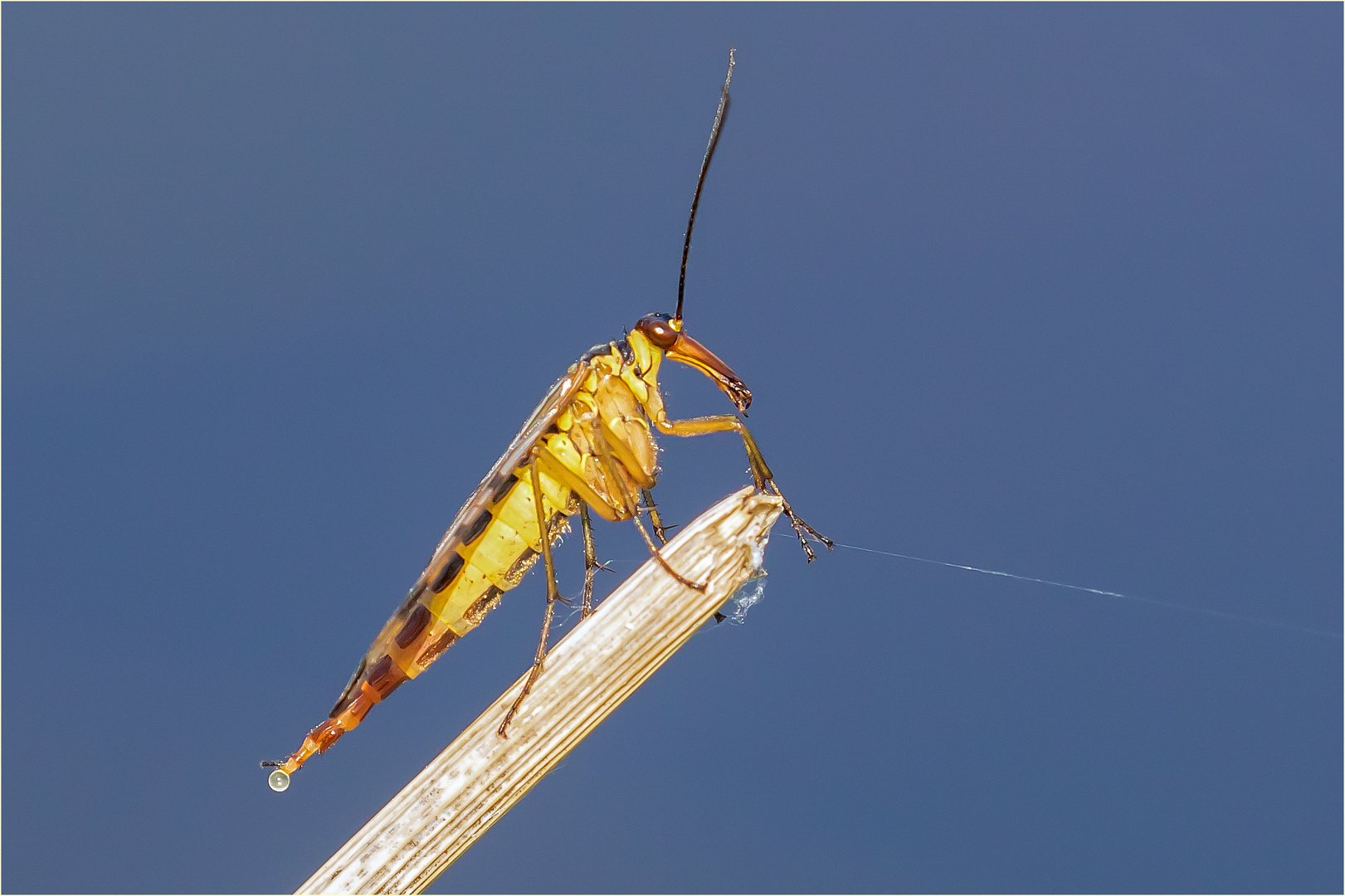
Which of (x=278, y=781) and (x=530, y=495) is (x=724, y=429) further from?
(x=278, y=781)

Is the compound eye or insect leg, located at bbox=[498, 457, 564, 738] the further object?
the compound eye

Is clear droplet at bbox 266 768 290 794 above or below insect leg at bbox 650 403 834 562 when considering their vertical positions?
below

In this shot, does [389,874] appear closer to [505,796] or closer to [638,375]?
[505,796]

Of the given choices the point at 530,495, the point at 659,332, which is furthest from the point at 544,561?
the point at 659,332

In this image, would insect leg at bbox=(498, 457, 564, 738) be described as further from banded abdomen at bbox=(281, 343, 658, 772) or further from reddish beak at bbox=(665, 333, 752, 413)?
reddish beak at bbox=(665, 333, 752, 413)

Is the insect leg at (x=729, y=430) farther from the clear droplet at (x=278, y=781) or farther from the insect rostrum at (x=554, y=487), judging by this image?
the clear droplet at (x=278, y=781)

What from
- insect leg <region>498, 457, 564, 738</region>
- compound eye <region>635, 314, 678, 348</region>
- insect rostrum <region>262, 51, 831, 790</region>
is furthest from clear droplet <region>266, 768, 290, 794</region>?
compound eye <region>635, 314, 678, 348</region>

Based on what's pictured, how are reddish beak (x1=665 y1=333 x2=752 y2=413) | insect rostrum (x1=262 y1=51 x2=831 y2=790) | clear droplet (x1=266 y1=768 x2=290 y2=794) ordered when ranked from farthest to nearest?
reddish beak (x1=665 y1=333 x2=752 y2=413), insect rostrum (x1=262 y1=51 x2=831 y2=790), clear droplet (x1=266 y1=768 x2=290 y2=794)

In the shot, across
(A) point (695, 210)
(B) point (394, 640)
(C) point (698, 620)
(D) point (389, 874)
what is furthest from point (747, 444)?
(D) point (389, 874)

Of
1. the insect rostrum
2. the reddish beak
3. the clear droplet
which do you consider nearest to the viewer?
the clear droplet
